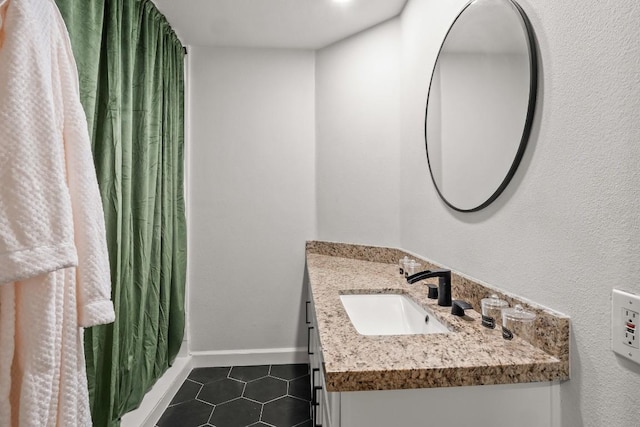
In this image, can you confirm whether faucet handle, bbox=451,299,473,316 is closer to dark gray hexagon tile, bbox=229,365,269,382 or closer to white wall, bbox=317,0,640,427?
white wall, bbox=317,0,640,427

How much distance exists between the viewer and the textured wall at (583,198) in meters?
0.65

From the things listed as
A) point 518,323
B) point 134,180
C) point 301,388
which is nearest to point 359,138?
point 134,180

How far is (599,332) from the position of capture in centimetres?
72

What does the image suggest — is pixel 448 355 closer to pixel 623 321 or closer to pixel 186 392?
pixel 623 321

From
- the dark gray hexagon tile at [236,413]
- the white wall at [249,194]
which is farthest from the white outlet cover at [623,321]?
the white wall at [249,194]

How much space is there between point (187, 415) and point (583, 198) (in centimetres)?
214

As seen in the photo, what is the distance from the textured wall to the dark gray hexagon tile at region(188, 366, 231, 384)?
2022 mm

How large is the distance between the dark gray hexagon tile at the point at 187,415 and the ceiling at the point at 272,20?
2401 millimetres

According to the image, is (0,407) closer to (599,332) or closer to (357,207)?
(599,332)

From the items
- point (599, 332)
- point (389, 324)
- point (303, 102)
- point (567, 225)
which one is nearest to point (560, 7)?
point (567, 225)

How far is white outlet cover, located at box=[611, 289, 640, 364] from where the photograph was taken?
2.03 feet

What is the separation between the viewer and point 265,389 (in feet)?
7.03

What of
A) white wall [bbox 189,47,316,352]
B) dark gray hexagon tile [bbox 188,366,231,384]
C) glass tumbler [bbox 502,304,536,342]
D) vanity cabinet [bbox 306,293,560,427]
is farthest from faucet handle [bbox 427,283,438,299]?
dark gray hexagon tile [bbox 188,366,231,384]

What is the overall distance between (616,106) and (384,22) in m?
1.82
